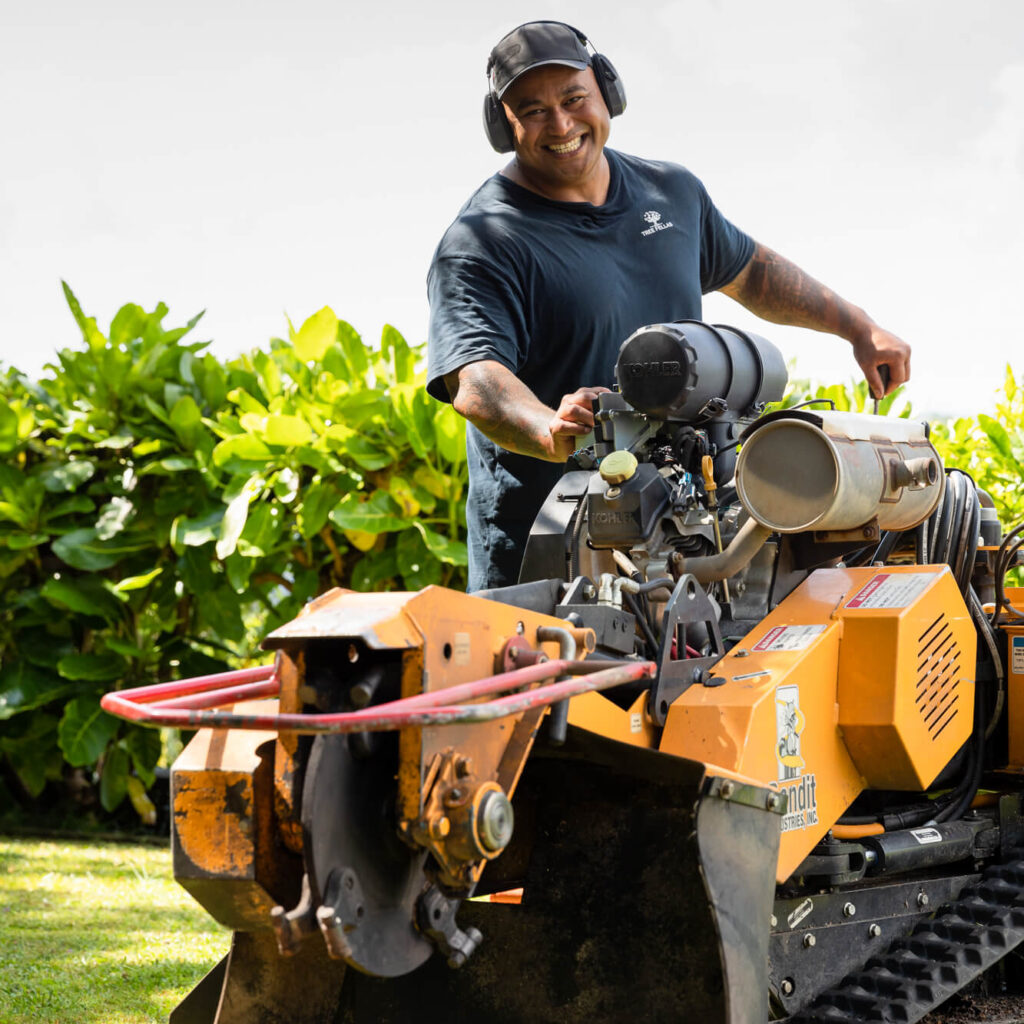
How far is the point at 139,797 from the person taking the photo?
6266 millimetres

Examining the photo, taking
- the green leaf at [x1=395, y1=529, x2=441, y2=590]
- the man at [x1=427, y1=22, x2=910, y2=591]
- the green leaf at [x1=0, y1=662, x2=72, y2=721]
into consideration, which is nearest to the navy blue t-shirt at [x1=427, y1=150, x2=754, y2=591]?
the man at [x1=427, y1=22, x2=910, y2=591]

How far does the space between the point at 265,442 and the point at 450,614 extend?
3741 millimetres

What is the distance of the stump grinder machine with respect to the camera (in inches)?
81.4

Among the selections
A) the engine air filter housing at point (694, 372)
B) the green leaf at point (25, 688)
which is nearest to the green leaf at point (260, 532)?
the green leaf at point (25, 688)

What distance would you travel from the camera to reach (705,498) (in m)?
2.96

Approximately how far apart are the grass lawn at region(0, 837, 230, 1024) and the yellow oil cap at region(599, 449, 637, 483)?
1792 millimetres

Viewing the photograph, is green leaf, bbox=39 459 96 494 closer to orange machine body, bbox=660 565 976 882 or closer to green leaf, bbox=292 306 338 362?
green leaf, bbox=292 306 338 362

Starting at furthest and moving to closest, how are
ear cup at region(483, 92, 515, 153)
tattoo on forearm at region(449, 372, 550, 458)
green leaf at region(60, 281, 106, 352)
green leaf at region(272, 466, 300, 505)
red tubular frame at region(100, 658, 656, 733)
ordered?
green leaf at region(60, 281, 106, 352)
green leaf at region(272, 466, 300, 505)
ear cup at region(483, 92, 515, 153)
tattoo on forearm at region(449, 372, 550, 458)
red tubular frame at region(100, 658, 656, 733)

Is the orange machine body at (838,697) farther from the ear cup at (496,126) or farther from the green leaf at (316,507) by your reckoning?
the green leaf at (316,507)

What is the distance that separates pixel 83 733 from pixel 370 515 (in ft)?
5.33

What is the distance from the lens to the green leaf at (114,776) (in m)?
6.12

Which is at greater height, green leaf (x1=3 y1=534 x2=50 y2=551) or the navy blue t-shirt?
the navy blue t-shirt

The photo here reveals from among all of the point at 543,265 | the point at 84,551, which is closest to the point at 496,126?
the point at 543,265

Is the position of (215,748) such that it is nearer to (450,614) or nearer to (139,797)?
(450,614)
